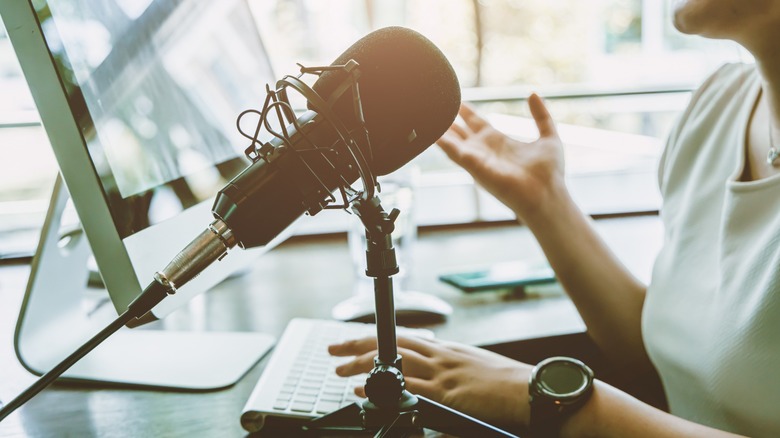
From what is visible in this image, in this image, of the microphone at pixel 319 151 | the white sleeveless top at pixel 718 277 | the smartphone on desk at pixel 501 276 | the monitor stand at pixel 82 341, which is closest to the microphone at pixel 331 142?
the microphone at pixel 319 151

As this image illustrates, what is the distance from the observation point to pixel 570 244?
3.31ft

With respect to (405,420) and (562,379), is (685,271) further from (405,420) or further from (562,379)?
(405,420)

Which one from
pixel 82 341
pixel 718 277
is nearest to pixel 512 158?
pixel 718 277

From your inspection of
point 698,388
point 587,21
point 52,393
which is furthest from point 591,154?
point 52,393

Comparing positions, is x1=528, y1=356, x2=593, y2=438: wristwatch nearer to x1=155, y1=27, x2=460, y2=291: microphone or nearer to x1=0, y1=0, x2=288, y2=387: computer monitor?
x1=155, y1=27, x2=460, y2=291: microphone

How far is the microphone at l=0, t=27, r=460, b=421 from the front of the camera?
1.63ft

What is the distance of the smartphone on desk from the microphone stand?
0.51 metres

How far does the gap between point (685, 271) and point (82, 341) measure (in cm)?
84

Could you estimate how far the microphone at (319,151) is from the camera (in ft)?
1.63

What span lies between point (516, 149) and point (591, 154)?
356 cm

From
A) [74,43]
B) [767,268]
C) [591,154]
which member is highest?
[74,43]

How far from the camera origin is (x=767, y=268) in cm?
76

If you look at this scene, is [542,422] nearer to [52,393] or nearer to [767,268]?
[767,268]

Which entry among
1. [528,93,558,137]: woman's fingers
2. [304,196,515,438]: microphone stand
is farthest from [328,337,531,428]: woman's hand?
[528,93,558,137]: woman's fingers
